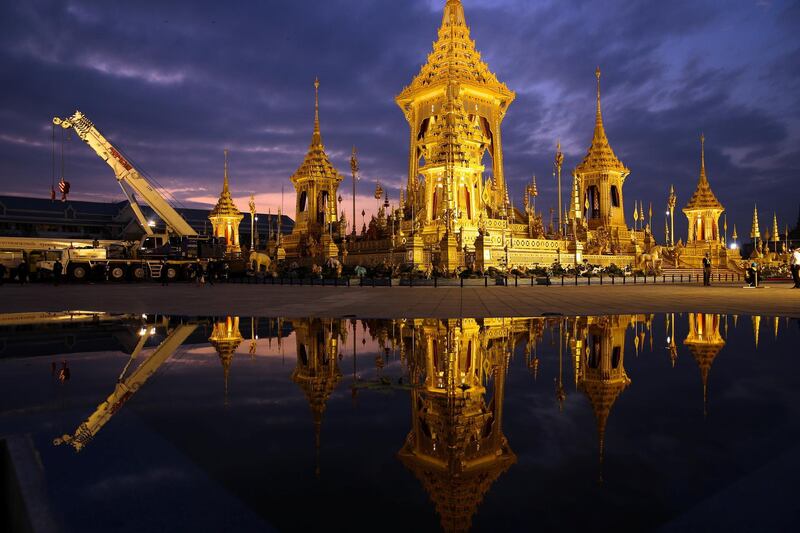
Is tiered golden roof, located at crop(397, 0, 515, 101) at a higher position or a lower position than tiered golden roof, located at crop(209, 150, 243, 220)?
higher

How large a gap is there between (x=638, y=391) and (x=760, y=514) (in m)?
2.82

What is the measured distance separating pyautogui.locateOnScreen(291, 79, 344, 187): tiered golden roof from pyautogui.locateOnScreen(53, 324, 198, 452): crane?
159 ft

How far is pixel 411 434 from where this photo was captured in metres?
4.04

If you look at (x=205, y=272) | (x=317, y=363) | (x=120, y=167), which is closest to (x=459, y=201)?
(x=205, y=272)

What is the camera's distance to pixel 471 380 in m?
5.95

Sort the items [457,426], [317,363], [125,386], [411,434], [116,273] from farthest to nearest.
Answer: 1. [116,273]
2. [317,363]
3. [125,386]
4. [457,426]
5. [411,434]

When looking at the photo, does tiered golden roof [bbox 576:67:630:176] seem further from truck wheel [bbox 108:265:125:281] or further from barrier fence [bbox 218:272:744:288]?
truck wheel [bbox 108:265:125:281]

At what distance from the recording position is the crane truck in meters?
35.8

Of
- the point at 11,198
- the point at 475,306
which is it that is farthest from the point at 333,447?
the point at 11,198

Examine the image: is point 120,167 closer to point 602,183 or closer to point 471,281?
point 471,281

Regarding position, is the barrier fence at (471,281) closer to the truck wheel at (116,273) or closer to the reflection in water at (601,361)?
the truck wheel at (116,273)

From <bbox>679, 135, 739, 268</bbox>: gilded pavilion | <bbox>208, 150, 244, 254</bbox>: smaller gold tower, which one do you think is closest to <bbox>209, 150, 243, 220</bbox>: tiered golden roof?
<bbox>208, 150, 244, 254</bbox>: smaller gold tower

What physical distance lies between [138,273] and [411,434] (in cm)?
3706

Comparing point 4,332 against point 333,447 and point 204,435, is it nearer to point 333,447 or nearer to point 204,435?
point 204,435
